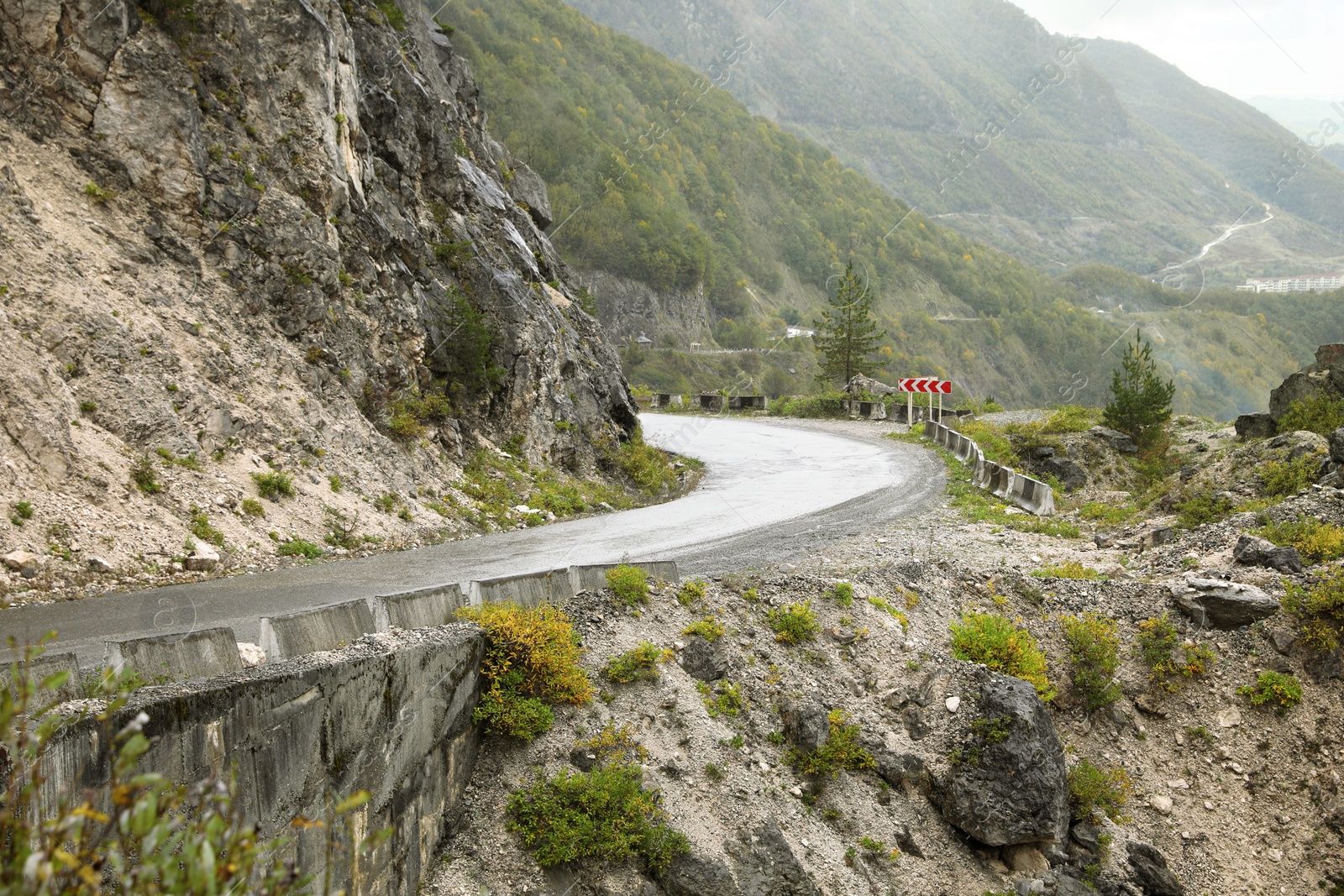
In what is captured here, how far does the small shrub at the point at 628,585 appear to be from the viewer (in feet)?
32.8

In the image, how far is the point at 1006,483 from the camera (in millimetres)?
20750

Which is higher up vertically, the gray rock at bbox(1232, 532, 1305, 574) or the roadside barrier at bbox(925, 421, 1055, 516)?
the gray rock at bbox(1232, 532, 1305, 574)

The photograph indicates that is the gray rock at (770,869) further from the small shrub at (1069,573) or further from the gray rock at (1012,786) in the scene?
the small shrub at (1069,573)

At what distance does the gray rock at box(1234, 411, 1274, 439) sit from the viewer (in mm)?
20156

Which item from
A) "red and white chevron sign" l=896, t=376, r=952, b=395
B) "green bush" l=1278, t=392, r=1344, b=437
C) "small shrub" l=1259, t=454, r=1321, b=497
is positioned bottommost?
"red and white chevron sign" l=896, t=376, r=952, b=395

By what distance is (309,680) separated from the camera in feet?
20.6

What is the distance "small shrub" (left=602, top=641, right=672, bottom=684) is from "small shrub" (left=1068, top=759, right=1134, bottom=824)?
504cm

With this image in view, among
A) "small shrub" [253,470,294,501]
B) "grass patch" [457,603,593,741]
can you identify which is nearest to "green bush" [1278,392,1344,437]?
"grass patch" [457,603,593,741]

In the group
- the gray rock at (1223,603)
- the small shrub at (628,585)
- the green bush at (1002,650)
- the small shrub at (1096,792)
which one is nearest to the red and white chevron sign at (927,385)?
the gray rock at (1223,603)

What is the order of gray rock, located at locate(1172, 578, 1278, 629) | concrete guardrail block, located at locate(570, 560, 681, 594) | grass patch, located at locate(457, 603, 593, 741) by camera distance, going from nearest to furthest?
grass patch, located at locate(457, 603, 593, 741), concrete guardrail block, located at locate(570, 560, 681, 594), gray rock, located at locate(1172, 578, 1278, 629)

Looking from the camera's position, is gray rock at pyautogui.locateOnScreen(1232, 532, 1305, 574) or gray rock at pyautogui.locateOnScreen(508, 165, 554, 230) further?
gray rock at pyautogui.locateOnScreen(508, 165, 554, 230)

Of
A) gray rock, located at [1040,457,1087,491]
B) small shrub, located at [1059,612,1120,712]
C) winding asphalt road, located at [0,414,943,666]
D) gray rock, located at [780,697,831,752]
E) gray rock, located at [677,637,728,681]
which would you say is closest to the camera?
winding asphalt road, located at [0,414,943,666]

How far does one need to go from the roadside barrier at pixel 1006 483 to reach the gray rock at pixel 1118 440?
11.8ft

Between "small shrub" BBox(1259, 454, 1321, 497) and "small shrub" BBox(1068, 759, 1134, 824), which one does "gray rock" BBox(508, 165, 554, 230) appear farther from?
"small shrub" BBox(1068, 759, 1134, 824)
